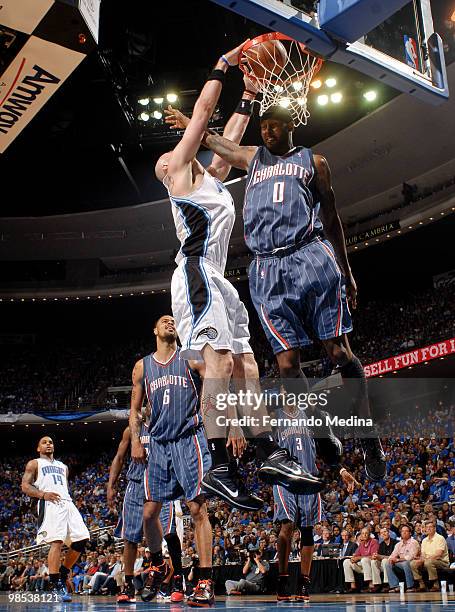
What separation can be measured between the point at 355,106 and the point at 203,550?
18.5m

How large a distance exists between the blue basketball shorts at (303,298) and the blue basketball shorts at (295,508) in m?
2.77

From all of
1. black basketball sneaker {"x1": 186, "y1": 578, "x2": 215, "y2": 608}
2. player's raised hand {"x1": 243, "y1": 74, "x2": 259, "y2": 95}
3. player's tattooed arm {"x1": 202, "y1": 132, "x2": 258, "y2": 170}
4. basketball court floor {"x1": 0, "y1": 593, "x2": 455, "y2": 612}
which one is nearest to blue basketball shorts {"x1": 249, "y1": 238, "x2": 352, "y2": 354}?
player's tattooed arm {"x1": 202, "y1": 132, "x2": 258, "y2": 170}

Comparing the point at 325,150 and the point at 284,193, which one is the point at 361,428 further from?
the point at 325,150

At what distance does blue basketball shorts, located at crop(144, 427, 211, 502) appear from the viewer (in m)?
6.01

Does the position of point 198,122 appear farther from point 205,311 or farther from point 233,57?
point 205,311

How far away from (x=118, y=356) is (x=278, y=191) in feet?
87.5

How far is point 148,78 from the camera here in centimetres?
1889

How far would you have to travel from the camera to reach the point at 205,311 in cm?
381

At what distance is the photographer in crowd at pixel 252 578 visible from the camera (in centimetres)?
1118

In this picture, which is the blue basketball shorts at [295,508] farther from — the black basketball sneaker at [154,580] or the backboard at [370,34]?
the backboard at [370,34]

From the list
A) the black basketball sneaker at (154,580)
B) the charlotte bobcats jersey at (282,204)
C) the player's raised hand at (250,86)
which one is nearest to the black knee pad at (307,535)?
the black basketball sneaker at (154,580)

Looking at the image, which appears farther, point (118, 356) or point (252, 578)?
point (118, 356)

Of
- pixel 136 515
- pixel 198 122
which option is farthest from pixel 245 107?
pixel 136 515

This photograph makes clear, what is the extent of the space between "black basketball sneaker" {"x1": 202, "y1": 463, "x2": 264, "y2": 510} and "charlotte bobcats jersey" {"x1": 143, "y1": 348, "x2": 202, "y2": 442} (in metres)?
2.66
